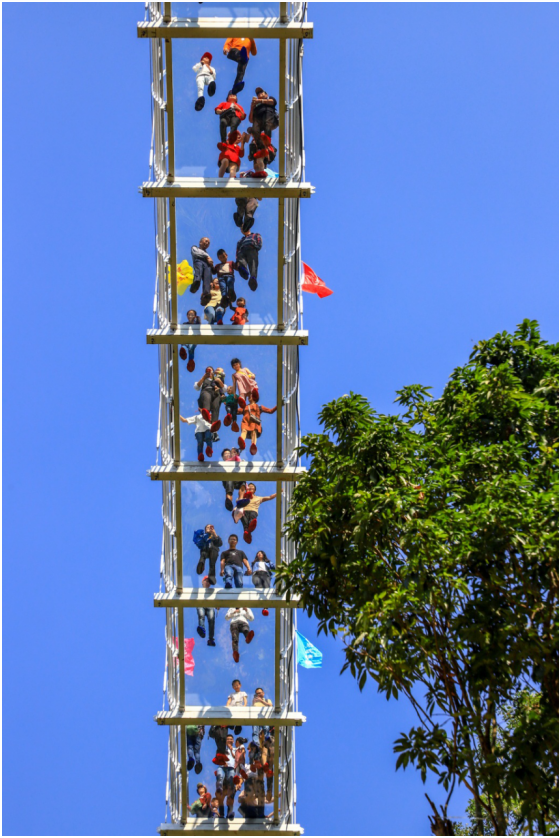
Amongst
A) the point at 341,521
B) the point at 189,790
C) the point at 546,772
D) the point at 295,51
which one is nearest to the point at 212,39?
the point at 295,51

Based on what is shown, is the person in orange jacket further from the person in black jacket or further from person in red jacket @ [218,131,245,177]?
the person in black jacket

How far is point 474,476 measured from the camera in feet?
32.9

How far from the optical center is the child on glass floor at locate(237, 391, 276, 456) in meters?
15.3

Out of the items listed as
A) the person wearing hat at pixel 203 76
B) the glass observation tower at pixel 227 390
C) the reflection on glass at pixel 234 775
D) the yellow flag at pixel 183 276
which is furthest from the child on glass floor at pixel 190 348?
the reflection on glass at pixel 234 775

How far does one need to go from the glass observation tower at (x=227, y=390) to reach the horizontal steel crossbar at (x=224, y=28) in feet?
0.07

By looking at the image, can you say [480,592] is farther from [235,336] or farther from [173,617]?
[173,617]

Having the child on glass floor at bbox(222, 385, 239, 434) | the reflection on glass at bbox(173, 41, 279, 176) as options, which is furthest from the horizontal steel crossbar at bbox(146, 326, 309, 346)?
the reflection on glass at bbox(173, 41, 279, 176)

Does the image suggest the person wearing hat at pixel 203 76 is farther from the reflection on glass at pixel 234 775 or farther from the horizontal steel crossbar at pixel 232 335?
the reflection on glass at pixel 234 775

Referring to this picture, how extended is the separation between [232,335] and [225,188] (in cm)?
206

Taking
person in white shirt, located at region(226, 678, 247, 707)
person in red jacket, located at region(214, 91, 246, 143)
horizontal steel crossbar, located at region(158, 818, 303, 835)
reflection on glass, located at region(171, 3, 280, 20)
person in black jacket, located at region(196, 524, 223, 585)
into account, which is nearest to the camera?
reflection on glass, located at region(171, 3, 280, 20)

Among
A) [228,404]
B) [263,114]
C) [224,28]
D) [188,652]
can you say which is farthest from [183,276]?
[188,652]

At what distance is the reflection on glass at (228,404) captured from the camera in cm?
1512

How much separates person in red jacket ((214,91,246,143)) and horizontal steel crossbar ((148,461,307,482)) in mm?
4713

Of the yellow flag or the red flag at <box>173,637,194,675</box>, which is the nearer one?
the yellow flag
